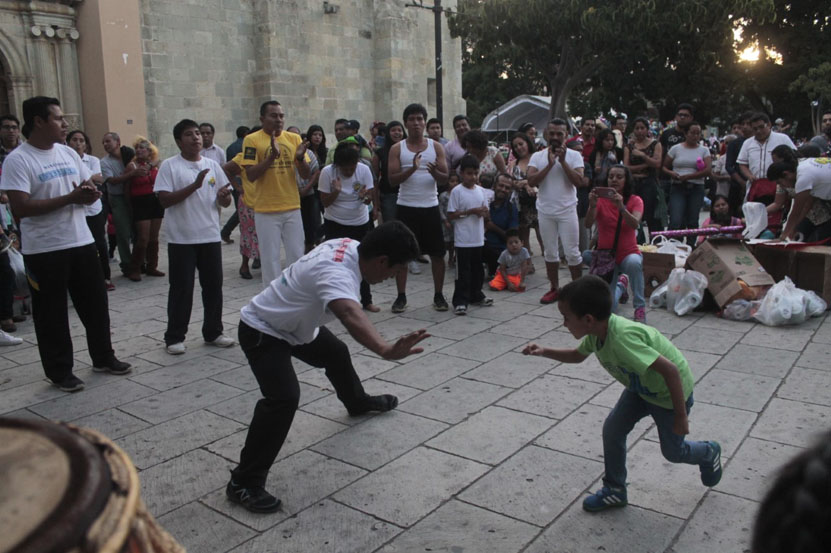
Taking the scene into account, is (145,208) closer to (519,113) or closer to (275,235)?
(275,235)

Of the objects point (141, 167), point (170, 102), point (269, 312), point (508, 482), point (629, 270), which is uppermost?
point (170, 102)

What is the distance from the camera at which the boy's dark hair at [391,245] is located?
334cm

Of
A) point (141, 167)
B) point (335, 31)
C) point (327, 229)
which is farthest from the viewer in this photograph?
point (335, 31)

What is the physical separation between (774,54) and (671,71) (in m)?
5.77

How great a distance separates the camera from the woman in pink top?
263 inches

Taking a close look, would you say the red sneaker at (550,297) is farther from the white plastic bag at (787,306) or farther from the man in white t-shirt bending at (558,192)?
the white plastic bag at (787,306)

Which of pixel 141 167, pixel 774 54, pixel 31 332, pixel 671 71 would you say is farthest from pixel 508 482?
pixel 774 54

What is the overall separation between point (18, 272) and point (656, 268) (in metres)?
6.47

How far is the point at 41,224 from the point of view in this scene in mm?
4992

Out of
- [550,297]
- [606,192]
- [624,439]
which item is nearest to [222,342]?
[550,297]

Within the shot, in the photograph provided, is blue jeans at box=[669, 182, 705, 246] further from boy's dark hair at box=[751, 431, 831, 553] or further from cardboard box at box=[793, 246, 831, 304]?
boy's dark hair at box=[751, 431, 831, 553]

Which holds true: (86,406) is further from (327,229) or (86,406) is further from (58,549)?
(58,549)

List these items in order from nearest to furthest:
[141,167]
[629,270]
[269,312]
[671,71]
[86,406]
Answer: [269,312]
[86,406]
[629,270]
[141,167]
[671,71]

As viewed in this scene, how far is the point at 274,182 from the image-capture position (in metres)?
6.59
